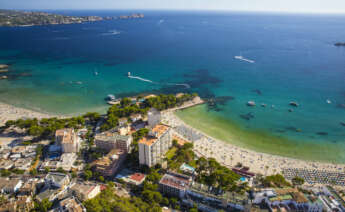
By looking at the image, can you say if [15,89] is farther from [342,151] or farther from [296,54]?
[296,54]

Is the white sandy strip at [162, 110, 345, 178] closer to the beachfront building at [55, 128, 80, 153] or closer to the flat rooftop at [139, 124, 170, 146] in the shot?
the flat rooftop at [139, 124, 170, 146]

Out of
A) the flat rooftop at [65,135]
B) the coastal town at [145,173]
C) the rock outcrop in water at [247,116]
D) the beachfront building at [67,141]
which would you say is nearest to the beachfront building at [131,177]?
the coastal town at [145,173]

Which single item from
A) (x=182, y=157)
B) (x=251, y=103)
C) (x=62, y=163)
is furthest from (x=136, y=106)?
(x=251, y=103)

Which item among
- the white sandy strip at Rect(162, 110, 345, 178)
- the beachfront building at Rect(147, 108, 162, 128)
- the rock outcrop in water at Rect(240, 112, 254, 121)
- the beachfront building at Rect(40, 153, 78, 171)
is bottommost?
the beachfront building at Rect(40, 153, 78, 171)

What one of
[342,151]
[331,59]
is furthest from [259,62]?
[342,151]

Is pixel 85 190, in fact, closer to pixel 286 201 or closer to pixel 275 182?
pixel 286 201

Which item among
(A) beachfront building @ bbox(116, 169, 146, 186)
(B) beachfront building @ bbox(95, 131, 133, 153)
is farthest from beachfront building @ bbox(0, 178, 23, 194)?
(A) beachfront building @ bbox(116, 169, 146, 186)

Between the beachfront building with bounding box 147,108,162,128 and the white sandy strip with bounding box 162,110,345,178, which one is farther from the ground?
the beachfront building with bounding box 147,108,162,128
